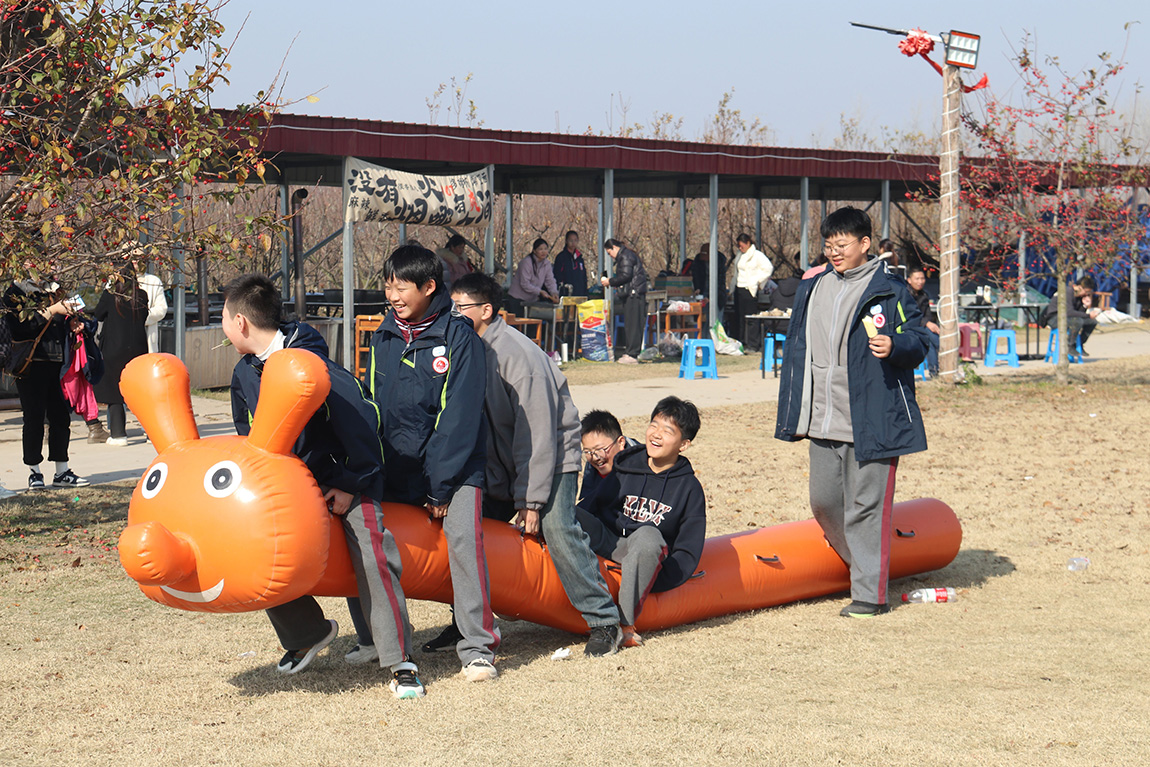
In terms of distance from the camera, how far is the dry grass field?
12.9 ft

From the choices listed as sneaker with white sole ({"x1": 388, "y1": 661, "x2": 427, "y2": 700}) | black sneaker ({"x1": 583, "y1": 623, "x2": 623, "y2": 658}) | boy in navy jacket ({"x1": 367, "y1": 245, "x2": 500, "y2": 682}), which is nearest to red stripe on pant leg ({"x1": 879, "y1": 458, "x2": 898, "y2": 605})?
black sneaker ({"x1": 583, "y1": 623, "x2": 623, "y2": 658})

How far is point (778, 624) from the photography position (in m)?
5.54

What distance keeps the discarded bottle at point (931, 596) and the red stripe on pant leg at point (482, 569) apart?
2298mm

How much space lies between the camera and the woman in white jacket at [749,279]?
19.5 m

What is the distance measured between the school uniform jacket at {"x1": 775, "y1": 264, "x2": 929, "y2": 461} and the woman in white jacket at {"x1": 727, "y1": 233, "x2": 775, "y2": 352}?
44.2 ft

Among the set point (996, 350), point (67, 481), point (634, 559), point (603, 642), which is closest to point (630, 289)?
point (996, 350)

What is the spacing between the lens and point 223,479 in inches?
162

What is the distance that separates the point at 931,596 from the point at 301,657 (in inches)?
119

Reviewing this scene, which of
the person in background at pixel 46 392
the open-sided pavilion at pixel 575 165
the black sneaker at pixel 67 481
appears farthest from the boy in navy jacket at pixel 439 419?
the open-sided pavilion at pixel 575 165

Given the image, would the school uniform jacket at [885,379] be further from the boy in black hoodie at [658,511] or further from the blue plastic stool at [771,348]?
the blue plastic stool at [771,348]

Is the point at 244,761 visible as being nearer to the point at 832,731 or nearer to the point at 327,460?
the point at 327,460

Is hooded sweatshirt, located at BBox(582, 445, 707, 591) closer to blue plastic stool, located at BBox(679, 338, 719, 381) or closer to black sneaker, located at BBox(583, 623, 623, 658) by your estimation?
black sneaker, located at BBox(583, 623, 623, 658)

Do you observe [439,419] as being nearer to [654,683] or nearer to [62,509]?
[654,683]

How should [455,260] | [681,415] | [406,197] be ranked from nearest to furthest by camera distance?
[681,415]
[406,197]
[455,260]
